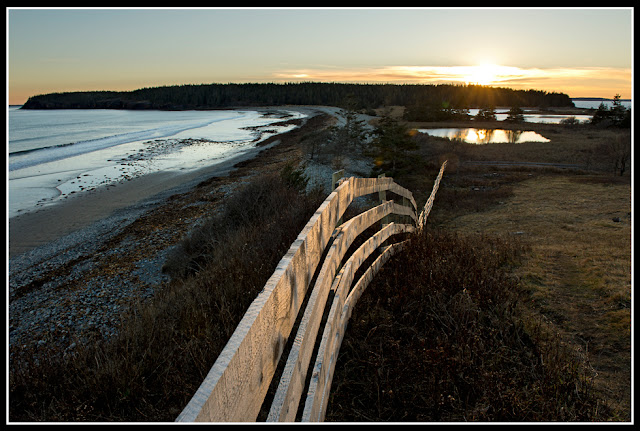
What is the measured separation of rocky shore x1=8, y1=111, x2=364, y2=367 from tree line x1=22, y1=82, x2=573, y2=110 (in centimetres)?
11980

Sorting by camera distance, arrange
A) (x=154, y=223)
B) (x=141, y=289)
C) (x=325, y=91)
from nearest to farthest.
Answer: (x=141, y=289) < (x=154, y=223) < (x=325, y=91)

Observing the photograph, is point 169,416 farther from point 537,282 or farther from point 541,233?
point 541,233

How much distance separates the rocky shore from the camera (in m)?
7.64

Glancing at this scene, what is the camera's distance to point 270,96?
168625 mm

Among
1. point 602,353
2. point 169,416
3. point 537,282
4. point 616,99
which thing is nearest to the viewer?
point 169,416

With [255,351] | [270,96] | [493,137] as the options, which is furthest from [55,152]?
[270,96]

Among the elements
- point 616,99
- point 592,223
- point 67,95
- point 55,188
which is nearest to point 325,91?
point 616,99

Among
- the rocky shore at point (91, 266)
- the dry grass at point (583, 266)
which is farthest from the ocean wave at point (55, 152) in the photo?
the dry grass at point (583, 266)

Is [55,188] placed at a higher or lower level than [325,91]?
lower

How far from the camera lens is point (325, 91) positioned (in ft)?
513

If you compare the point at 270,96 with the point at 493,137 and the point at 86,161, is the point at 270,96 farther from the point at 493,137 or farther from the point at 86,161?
the point at 86,161

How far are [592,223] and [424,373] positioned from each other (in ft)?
31.5

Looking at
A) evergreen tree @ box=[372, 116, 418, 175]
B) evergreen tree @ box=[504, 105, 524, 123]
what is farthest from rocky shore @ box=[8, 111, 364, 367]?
evergreen tree @ box=[504, 105, 524, 123]

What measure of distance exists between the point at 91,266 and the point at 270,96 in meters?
166
